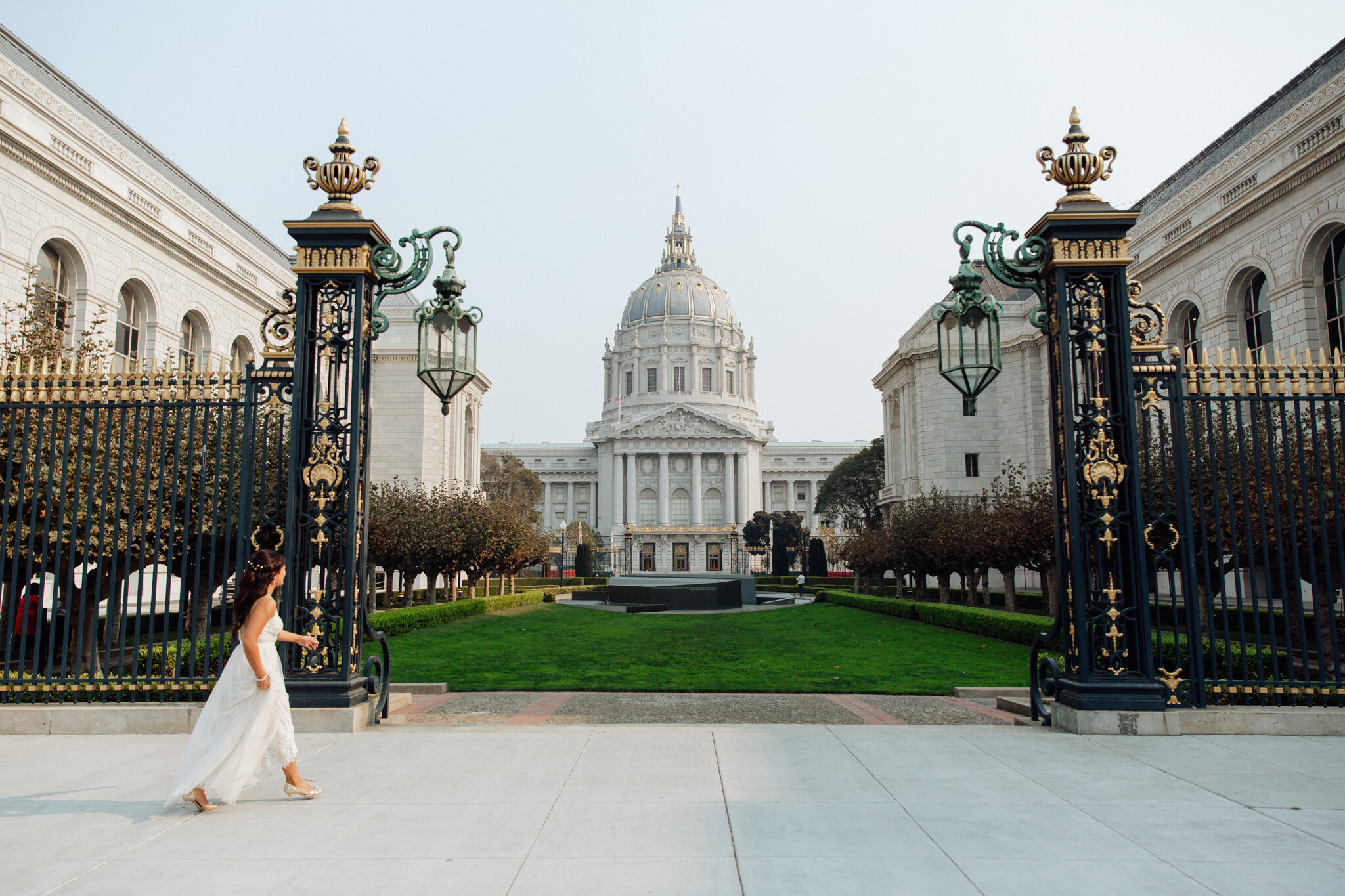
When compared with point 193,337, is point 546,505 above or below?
below

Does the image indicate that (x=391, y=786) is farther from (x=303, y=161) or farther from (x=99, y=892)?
(x=303, y=161)

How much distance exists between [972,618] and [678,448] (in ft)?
249

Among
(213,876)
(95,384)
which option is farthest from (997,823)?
(95,384)

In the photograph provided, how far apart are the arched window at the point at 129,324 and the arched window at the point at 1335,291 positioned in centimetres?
3086

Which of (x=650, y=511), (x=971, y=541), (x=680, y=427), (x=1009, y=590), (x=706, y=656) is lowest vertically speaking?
(x=706, y=656)

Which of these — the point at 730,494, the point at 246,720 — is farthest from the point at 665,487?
the point at 246,720

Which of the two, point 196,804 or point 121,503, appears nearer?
point 196,804

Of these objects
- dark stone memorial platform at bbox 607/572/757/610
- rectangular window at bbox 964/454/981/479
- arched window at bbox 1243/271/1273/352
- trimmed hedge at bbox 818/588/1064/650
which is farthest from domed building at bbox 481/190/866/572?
arched window at bbox 1243/271/1273/352

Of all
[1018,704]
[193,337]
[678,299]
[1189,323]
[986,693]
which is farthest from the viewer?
[678,299]

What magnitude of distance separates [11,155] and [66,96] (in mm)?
5102

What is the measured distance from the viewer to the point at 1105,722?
7.22m

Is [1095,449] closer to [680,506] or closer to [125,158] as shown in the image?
[125,158]

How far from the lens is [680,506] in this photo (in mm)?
97875

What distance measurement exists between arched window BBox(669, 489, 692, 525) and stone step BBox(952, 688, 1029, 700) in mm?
86768
